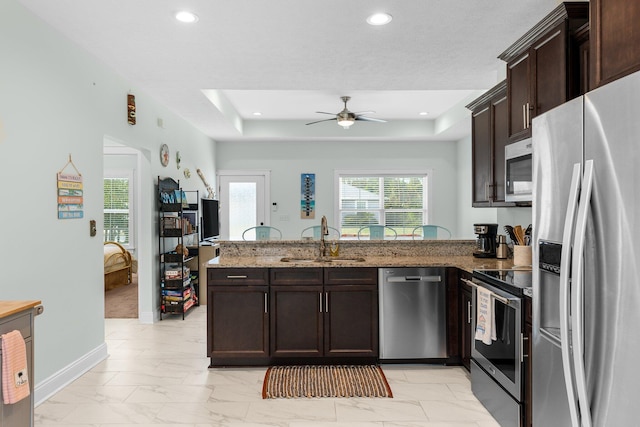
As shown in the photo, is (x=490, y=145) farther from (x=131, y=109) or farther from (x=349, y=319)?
(x=131, y=109)

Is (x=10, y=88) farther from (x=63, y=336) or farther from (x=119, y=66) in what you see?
(x=63, y=336)

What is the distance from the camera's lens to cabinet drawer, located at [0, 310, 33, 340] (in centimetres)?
185

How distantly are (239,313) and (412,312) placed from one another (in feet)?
4.57

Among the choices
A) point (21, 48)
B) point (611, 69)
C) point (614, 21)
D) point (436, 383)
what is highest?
point (21, 48)

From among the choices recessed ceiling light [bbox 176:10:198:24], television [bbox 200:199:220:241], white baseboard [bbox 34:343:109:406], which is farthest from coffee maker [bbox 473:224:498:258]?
television [bbox 200:199:220:241]

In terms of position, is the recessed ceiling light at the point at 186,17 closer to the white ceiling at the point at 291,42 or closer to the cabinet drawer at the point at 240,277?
the white ceiling at the point at 291,42

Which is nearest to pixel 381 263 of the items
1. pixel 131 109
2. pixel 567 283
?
pixel 567 283

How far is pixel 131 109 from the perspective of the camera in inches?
168

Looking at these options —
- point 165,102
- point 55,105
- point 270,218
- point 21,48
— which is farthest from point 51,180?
point 270,218

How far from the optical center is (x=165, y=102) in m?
5.01

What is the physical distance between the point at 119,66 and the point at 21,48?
41.6 inches

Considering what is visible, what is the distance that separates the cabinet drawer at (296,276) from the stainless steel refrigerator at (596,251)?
1.96 meters

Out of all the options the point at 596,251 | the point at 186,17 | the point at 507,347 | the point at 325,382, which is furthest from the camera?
the point at 325,382

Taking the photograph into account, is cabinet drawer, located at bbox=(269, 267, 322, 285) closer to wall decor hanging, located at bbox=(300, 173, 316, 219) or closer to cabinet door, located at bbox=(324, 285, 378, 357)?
cabinet door, located at bbox=(324, 285, 378, 357)
